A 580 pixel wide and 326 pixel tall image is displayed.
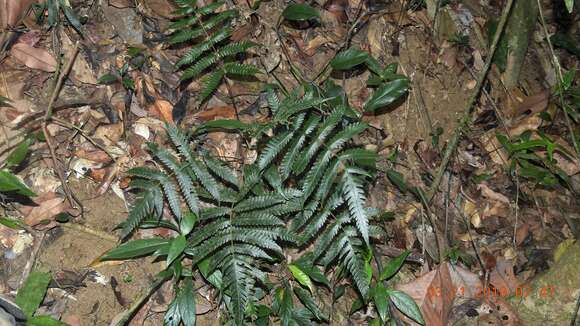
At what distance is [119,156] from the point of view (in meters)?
3.53

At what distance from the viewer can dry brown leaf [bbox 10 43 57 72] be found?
3.59m

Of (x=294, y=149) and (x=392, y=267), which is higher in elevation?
(x=294, y=149)

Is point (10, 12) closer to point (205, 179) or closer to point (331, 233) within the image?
point (205, 179)

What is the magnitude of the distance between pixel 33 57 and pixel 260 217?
182 centimetres

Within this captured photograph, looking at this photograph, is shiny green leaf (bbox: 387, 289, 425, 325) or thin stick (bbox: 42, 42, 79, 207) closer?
thin stick (bbox: 42, 42, 79, 207)

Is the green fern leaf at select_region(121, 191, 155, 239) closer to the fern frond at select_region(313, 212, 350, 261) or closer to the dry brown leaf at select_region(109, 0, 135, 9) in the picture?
the fern frond at select_region(313, 212, 350, 261)

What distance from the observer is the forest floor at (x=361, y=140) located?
3.24 meters

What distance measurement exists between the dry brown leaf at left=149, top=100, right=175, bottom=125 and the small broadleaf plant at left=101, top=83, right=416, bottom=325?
536 millimetres

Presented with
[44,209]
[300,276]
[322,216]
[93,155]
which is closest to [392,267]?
[300,276]

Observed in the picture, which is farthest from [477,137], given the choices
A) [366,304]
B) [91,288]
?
[91,288]

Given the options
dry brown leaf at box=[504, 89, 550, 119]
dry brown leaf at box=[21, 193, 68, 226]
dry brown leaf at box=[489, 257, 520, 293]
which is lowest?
dry brown leaf at box=[489, 257, 520, 293]

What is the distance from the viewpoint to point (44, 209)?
3.24 meters

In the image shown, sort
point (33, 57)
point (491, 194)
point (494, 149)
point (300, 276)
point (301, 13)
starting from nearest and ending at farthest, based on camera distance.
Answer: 1. point (300, 276)
2. point (33, 57)
3. point (301, 13)
4. point (491, 194)
5. point (494, 149)

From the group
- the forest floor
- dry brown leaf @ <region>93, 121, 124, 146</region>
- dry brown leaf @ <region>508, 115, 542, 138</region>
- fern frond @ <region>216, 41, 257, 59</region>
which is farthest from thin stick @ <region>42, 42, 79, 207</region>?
dry brown leaf @ <region>508, 115, 542, 138</region>
